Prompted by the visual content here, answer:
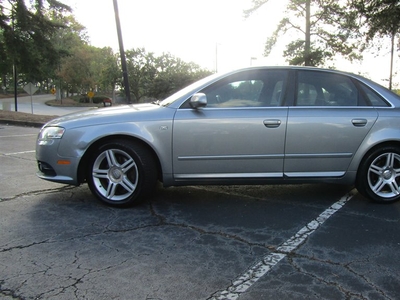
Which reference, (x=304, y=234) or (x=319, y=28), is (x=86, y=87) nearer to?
(x=319, y=28)

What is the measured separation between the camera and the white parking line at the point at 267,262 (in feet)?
7.81

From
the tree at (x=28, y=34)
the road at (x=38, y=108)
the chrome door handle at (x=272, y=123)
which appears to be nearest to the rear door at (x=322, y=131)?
the chrome door handle at (x=272, y=123)

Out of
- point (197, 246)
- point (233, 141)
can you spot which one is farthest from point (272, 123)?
point (197, 246)

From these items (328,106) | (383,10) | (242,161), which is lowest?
(242,161)

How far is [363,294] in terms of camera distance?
7.79 feet

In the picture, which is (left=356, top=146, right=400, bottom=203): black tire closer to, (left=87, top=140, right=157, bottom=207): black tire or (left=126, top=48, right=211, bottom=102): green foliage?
(left=87, top=140, right=157, bottom=207): black tire

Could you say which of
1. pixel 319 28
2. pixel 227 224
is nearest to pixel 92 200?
pixel 227 224

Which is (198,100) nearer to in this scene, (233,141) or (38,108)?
(233,141)

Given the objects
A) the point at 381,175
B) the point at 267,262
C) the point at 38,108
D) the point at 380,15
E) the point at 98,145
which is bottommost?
the point at 267,262

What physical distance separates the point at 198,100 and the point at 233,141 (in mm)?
571

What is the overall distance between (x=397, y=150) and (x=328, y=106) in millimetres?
909

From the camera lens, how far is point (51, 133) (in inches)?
159

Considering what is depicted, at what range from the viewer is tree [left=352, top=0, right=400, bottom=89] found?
15422 mm

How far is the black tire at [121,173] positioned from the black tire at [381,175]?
2.34 m
